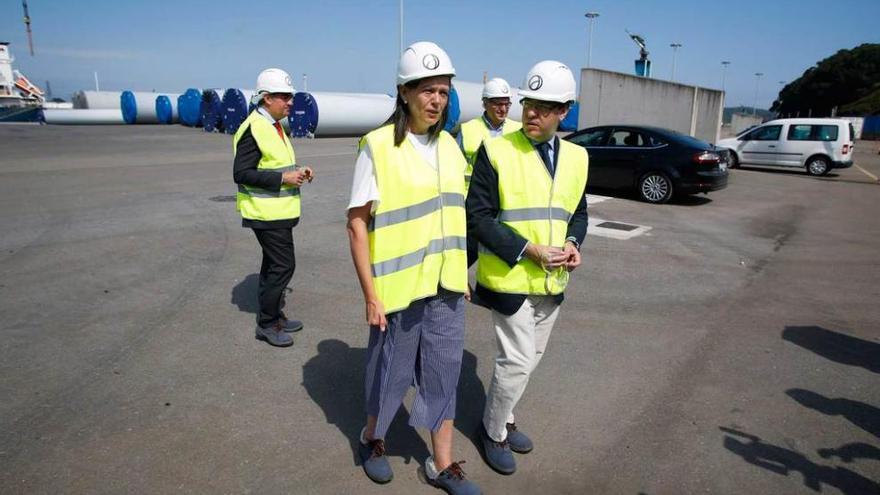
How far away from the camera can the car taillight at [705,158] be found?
10.9 meters

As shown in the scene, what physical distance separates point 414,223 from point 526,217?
0.58 m

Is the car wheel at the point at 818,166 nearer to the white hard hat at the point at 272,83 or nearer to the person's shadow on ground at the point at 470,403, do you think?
the person's shadow on ground at the point at 470,403

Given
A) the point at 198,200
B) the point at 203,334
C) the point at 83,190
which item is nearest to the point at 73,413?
the point at 203,334

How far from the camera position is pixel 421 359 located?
2.62 metres

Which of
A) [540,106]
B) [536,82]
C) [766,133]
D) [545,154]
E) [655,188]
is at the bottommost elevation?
[655,188]

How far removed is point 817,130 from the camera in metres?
16.9

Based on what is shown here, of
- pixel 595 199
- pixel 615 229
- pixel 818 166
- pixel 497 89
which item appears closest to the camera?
pixel 497 89

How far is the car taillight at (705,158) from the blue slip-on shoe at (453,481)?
9861 millimetres

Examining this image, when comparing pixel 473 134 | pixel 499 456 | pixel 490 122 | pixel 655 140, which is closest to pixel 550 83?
pixel 499 456

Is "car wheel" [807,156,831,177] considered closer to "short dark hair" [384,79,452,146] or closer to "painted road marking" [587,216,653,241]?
"painted road marking" [587,216,653,241]

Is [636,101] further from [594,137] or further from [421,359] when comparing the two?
[421,359]

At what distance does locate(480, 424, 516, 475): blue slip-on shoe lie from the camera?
9.40ft

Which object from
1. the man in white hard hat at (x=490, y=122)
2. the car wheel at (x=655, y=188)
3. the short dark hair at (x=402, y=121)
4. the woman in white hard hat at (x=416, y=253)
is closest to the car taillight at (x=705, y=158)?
the car wheel at (x=655, y=188)

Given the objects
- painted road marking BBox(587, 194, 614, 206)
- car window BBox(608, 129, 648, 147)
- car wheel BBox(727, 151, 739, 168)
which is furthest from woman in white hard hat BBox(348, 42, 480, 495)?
car wheel BBox(727, 151, 739, 168)
